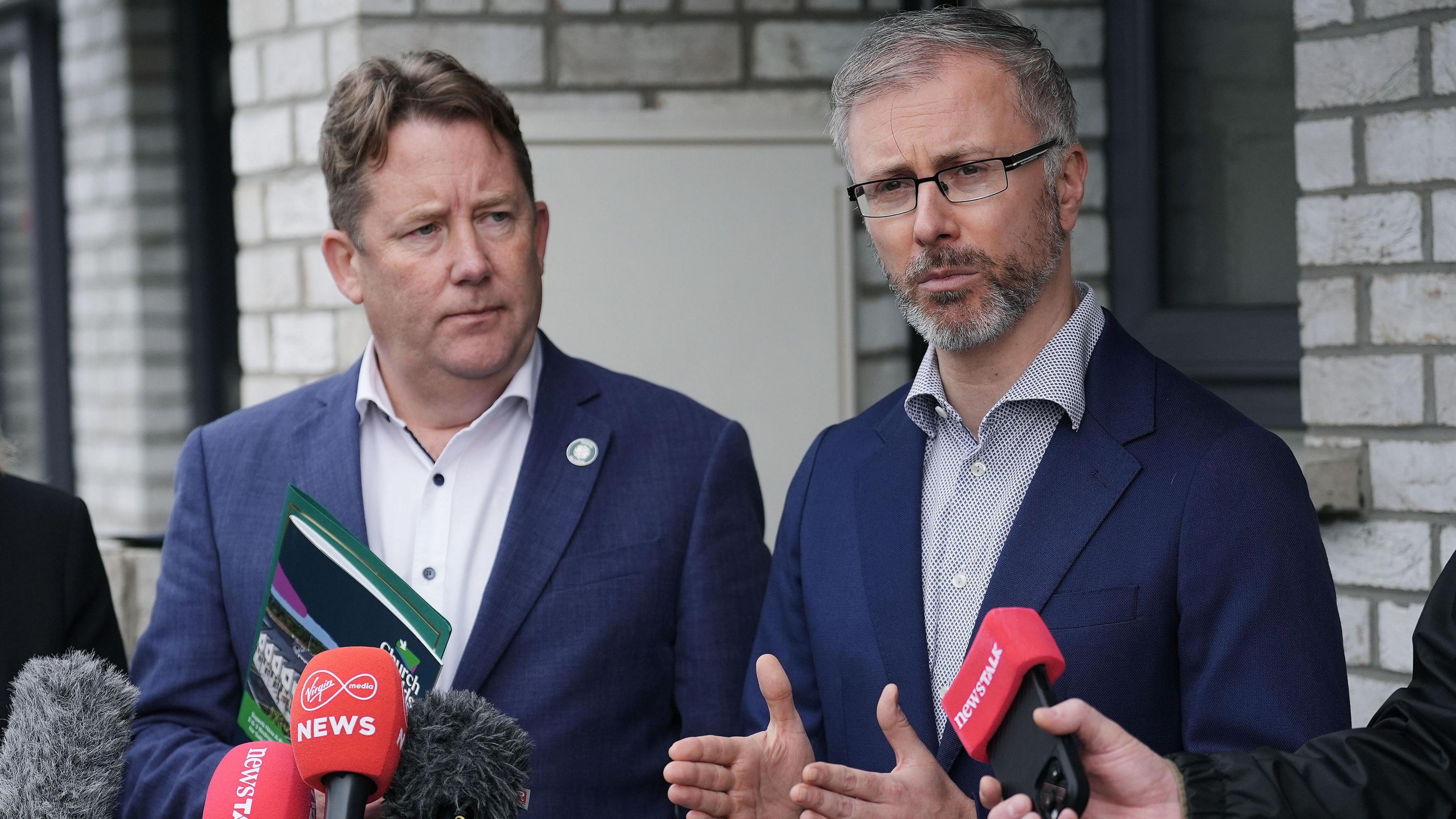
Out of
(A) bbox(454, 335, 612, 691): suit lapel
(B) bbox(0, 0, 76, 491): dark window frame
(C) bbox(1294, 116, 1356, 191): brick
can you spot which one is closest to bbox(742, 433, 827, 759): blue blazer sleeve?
(A) bbox(454, 335, 612, 691): suit lapel

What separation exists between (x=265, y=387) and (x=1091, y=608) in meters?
2.64

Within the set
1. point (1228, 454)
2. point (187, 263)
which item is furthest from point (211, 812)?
point (187, 263)

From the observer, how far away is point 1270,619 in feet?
5.98

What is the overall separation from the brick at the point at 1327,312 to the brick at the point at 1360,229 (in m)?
0.05

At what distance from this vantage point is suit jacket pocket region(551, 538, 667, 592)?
8.03 ft

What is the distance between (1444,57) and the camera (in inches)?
121

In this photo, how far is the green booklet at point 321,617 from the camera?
2105 millimetres

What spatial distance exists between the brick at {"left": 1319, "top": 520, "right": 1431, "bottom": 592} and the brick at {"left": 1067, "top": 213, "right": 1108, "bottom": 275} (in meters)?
1.07

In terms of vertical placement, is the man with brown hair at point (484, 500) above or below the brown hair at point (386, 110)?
below

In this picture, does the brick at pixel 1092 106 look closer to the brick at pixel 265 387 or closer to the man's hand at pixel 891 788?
the brick at pixel 265 387

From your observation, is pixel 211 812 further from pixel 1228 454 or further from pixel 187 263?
pixel 187 263

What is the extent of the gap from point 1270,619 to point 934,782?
0.47 m

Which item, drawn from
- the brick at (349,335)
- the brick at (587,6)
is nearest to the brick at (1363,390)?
the brick at (587,6)

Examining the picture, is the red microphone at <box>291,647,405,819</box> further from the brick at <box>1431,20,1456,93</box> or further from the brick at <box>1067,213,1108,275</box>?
the brick at <box>1067,213,1108,275</box>
